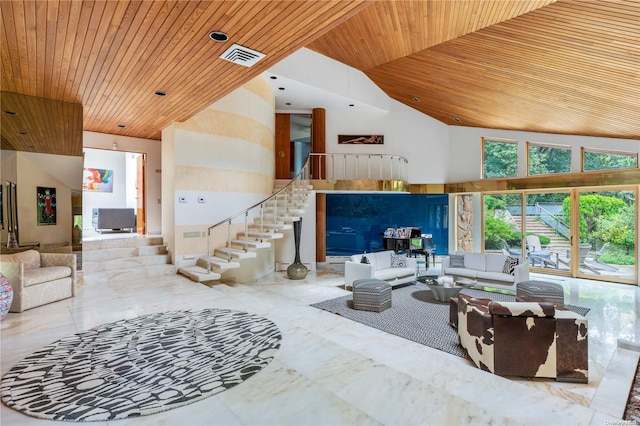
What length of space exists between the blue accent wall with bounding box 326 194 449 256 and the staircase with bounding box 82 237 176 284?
574 cm

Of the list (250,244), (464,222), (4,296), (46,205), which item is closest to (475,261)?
(464,222)

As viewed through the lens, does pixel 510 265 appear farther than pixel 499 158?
No

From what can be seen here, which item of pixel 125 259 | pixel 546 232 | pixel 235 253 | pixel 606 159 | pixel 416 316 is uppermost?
pixel 606 159

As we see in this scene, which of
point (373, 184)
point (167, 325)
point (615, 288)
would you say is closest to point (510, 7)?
point (373, 184)

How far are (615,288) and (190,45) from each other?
10.1m

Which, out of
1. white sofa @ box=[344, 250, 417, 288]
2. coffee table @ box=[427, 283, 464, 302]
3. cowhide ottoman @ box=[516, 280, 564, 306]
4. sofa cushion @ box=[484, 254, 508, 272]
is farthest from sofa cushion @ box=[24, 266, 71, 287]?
A: sofa cushion @ box=[484, 254, 508, 272]

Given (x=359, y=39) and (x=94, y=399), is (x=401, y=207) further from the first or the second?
(x=94, y=399)

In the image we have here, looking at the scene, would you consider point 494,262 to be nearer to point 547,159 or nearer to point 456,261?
point 456,261

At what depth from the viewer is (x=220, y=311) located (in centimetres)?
472

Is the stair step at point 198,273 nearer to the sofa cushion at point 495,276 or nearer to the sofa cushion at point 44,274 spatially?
the sofa cushion at point 44,274

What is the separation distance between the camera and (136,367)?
3.03 metres

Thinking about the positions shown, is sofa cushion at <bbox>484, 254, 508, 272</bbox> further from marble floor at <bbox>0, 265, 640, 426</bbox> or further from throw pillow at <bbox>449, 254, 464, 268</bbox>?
marble floor at <bbox>0, 265, 640, 426</bbox>

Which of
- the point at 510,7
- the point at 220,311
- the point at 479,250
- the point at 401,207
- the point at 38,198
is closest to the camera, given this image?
the point at 510,7

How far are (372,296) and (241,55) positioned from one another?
4.37 meters
